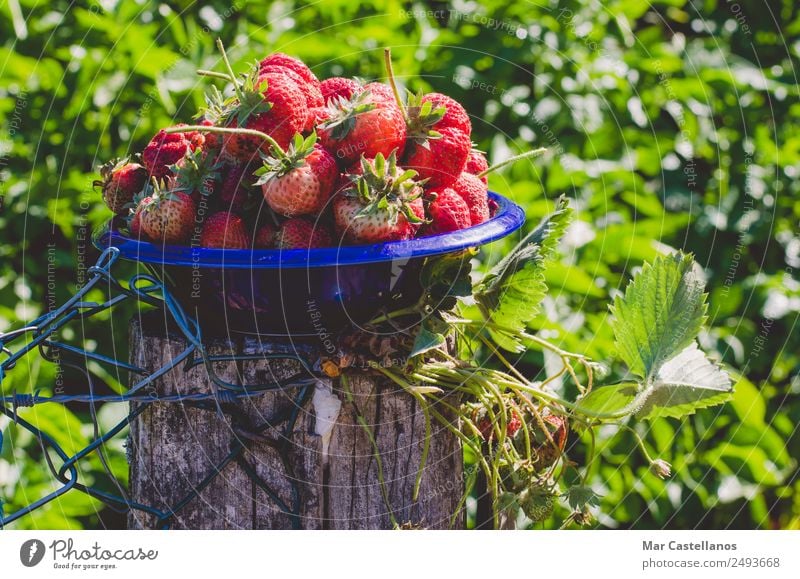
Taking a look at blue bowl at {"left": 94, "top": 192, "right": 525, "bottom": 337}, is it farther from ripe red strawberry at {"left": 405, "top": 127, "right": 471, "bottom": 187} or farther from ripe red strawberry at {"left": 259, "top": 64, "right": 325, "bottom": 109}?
ripe red strawberry at {"left": 259, "top": 64, "right": 325, "bottom": 109}

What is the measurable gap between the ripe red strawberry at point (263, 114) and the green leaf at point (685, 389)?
50 centimetres

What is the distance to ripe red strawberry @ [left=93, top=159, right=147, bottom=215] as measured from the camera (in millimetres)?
1088

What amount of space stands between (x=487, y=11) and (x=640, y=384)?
1010mm

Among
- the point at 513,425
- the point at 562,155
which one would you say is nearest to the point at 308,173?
the point at 513,425

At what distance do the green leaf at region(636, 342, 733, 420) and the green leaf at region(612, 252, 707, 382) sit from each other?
0.02 metres

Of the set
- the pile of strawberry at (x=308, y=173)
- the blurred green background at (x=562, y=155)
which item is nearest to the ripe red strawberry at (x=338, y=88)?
the pile of strawberry at (x=308, y=173)

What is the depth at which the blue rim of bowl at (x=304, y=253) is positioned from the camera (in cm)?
90

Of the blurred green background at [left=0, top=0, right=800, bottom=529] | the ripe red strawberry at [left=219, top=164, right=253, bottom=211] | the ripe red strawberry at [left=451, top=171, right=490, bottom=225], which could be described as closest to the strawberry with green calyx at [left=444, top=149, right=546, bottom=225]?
the ripe red strawberry at [left=451, top=171, right=490, bottom=225]

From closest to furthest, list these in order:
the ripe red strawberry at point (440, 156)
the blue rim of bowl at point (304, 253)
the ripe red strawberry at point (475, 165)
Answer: the blue rim of bowl at point (304, 253)
the ripe red strawberry at point (440, 156)
the ripe red strawberry at point (475, 165)

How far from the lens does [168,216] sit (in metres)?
0.98

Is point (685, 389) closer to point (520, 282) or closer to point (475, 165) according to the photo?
point (520, 282)

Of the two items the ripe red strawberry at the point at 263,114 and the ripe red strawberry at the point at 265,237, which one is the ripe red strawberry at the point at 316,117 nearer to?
the ripe red strawberry at the point at 263,114
